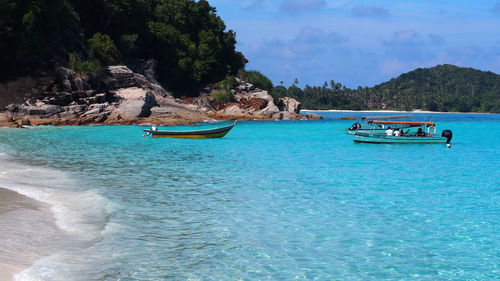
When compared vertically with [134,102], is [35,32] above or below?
above

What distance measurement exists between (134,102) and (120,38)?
1874 cm

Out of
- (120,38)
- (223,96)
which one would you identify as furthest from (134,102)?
(223,96)

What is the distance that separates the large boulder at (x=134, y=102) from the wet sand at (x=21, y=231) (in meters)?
44.5

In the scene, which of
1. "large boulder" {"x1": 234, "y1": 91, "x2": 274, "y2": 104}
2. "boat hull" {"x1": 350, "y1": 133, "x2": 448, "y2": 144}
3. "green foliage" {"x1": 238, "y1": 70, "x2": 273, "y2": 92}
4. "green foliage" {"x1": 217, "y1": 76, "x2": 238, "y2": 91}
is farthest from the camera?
"green foliage" {"x1": 238, "y1": 70, "x2": 273, "y2": 92}

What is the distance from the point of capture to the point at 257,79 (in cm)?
9344

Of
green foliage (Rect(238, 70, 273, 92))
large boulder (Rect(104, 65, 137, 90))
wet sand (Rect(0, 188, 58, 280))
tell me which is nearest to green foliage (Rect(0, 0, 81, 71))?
large boulder (Rect(104, 65, 137, 90))

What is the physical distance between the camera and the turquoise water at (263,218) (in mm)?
8922

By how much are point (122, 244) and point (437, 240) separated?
6.72 meters

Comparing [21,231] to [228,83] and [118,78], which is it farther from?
[228,83]

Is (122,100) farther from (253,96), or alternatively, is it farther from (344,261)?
(344,261)

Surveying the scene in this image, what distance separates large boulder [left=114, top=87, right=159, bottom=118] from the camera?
191ft

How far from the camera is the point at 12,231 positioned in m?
10.4

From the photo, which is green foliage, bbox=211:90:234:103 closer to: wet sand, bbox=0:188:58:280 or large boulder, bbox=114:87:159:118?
large boulder, bbox=114:87:159:118

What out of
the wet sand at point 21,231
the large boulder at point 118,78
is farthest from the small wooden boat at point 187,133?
the wet sand at point 21,231
